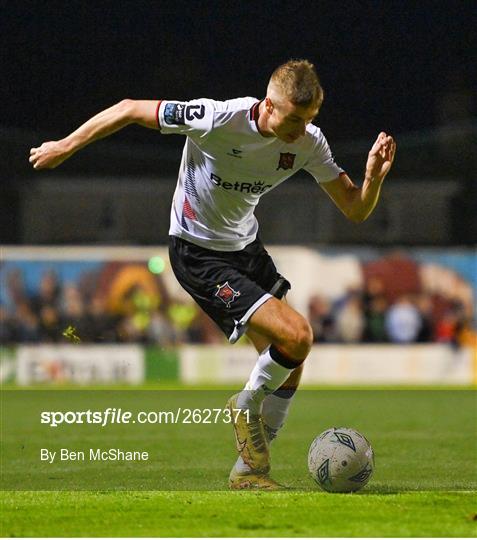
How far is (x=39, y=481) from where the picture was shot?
23.4 ft

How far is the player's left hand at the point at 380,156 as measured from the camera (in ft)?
20.5

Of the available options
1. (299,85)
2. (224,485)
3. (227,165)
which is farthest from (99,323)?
(299,85)

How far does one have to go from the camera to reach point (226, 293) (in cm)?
639

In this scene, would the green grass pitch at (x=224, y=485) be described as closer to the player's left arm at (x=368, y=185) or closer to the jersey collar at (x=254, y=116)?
the player's left arm at (x=368, y=185)

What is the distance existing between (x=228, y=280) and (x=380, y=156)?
1092 mm

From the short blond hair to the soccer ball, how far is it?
185 cm

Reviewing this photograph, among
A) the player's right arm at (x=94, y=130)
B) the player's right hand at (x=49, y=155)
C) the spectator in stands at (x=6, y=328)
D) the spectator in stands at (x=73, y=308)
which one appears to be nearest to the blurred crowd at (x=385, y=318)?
the spectator in stands at (x=73, y=308)

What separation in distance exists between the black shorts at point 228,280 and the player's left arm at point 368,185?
1.85 feet

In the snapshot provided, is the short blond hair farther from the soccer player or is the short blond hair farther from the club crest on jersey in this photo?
the club crest on jersey

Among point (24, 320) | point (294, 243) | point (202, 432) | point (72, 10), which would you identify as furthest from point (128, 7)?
point (202, 432)

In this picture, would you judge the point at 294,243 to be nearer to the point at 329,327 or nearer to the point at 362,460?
the point at 329,327

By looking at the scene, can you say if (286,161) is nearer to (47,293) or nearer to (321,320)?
(321,320)

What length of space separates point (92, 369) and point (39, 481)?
486 inches

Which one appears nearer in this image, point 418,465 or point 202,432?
point 418,465
